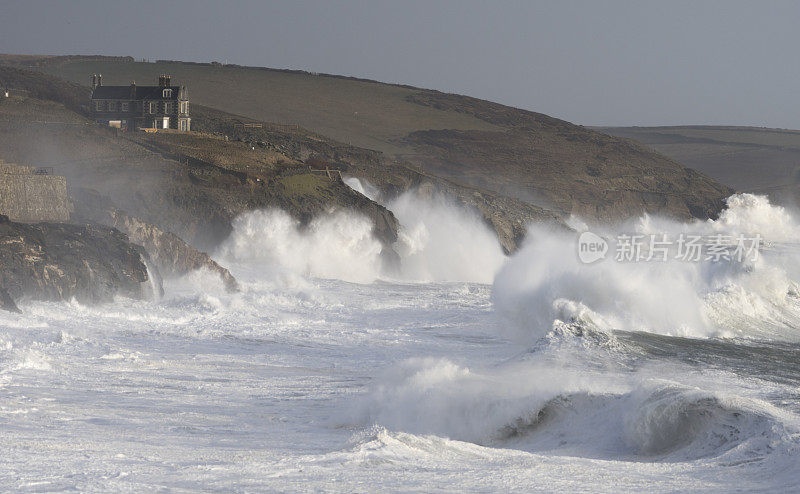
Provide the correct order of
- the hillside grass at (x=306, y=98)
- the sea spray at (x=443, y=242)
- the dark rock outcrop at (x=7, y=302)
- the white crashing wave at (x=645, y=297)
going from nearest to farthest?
the dark rock outcrop at (x=7, y=302) → the white crashing wave at (x=645, y=297) → the sea spray at (x=443, y=242) → the hillside grass at (x=306, y=98)

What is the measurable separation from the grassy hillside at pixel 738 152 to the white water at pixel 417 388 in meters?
74.4

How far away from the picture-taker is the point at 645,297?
25.9 meters

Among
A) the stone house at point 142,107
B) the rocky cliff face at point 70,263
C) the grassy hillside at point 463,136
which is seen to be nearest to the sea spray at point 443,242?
the stone house at point 142,107

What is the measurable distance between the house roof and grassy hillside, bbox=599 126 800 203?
195 ft

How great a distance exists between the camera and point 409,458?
12.4 metres

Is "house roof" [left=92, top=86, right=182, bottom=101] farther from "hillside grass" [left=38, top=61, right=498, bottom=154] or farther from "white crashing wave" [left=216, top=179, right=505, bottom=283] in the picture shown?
"hillside grass" [left=38, top=61, right=498, bottom=154]

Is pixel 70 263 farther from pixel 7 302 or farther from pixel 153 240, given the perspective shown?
pixel 153 240

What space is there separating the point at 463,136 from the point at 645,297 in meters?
68.9

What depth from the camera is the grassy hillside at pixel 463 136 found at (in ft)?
268

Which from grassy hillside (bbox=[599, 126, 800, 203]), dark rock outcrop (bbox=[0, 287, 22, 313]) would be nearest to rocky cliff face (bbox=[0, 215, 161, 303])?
dark rock outcrop (bbox=[0, 287, 22, 313])

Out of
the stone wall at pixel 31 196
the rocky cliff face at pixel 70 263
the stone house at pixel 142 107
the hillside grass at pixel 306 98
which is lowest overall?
the rocky cliff face at pixel 70 263

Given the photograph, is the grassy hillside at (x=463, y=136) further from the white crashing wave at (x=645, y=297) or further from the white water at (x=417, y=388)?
the white water at (x=417, y=388)

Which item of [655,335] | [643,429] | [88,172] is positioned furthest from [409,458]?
[88,172]

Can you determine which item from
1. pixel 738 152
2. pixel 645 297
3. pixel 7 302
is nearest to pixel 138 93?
pixel 7 302
